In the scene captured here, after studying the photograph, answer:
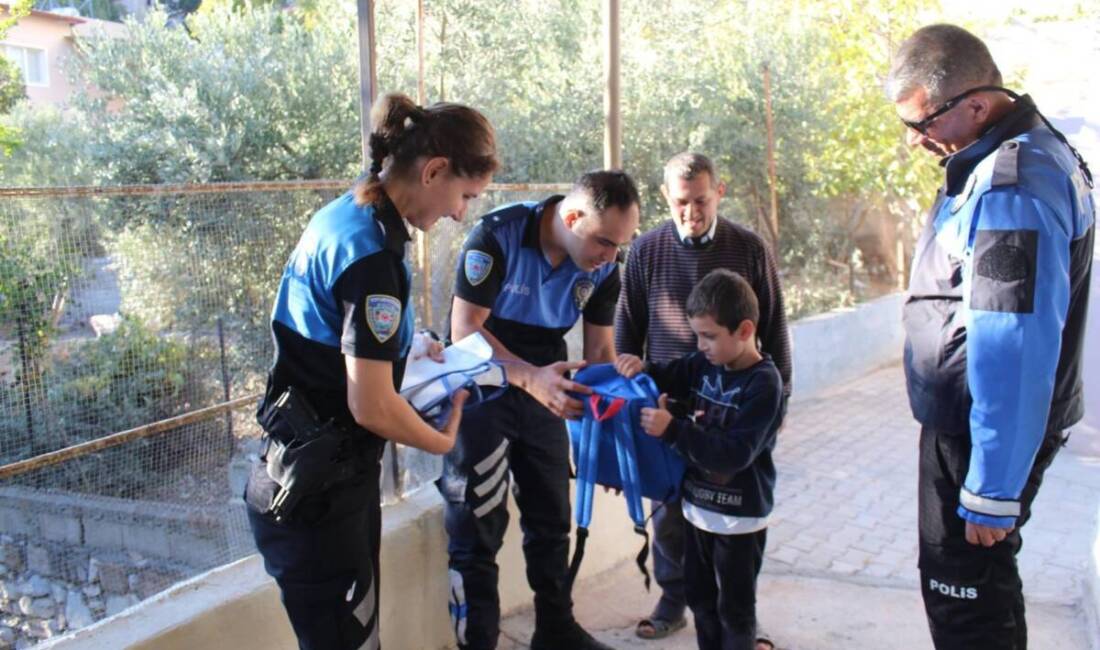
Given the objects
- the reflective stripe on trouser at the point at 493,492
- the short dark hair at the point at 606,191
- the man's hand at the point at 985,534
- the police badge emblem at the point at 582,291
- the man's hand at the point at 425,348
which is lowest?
the reflective stripe on trouser at the point at 493,492

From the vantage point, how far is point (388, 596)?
3439mm

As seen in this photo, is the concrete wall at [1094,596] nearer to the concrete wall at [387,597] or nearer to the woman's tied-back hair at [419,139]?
the concrete wall at [387,597]

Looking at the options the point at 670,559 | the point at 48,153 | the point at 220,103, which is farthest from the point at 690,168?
the point at 48,153

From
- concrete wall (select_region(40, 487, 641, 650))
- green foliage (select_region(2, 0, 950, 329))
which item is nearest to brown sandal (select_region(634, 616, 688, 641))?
concrete wall (select_region(40, 487, 641, 650))

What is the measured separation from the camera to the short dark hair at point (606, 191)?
10.1 ft

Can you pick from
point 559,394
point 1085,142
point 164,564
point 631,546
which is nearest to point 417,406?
point 559,394

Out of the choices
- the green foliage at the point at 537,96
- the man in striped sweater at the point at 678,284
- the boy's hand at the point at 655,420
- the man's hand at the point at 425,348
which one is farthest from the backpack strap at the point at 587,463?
the green foliage at the point at 537,96

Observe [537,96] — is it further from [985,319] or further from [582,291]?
[985,319]

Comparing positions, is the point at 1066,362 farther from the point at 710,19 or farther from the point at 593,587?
the point at 710,19

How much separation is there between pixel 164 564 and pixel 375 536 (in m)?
3.59

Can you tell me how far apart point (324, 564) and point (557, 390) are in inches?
43.4

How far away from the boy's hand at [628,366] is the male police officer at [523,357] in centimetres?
14

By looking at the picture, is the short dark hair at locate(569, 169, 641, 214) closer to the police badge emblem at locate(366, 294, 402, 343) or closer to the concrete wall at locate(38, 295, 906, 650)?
the police badge emblem at locate(366, 294, 402, 343)

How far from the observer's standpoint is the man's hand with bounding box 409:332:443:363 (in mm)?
2639
